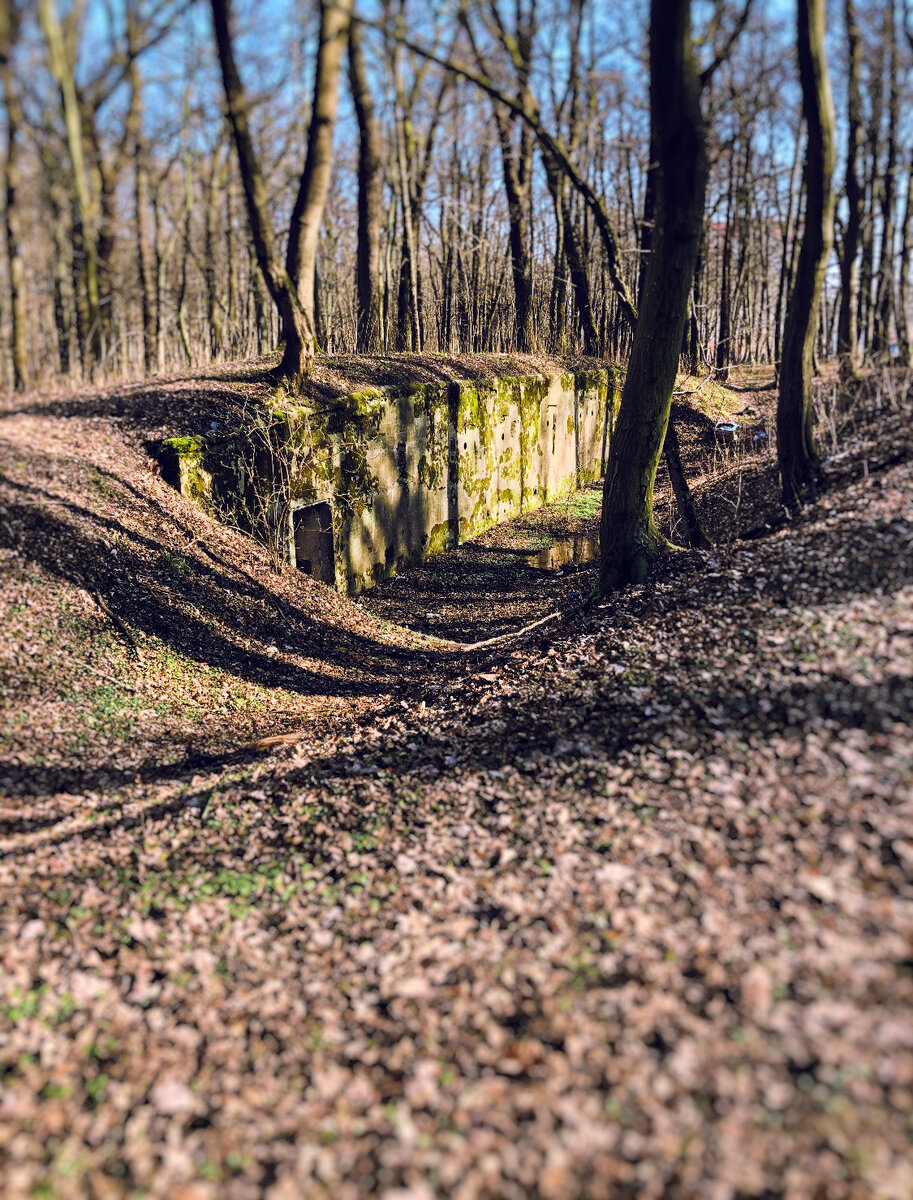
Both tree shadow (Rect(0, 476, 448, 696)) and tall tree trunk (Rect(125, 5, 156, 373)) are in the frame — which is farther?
tall tree trunk (Rect(125, 5, 156, 373))

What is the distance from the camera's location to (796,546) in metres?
6.62

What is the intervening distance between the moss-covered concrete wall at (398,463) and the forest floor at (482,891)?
7.03ft

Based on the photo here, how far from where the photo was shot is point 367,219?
1540 cm

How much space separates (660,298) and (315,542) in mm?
5438

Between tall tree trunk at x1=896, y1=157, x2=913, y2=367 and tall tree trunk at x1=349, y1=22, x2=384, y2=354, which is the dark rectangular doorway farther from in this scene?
tall tree trunk at x1=896, y1=157, x2=913, y2=367

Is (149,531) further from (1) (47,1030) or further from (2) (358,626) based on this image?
(1) (47,1030)

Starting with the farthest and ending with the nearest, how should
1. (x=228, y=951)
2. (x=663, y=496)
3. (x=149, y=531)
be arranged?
(x=663, y=496) → (x=149, y=531) → (x=228, y=951)

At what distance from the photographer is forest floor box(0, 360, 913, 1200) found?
107 inches

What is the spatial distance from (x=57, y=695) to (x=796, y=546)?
577 centimetres

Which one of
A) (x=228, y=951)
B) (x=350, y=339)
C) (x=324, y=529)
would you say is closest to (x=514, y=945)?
(x=228, y=951)

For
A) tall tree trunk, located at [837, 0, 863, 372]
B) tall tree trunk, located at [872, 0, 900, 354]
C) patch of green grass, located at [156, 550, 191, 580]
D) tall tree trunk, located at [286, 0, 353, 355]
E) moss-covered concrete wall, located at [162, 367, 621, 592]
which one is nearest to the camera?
patch of green grass, located at [156, 550, 191, 580]

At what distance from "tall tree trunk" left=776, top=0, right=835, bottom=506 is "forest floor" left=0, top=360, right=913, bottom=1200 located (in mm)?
442

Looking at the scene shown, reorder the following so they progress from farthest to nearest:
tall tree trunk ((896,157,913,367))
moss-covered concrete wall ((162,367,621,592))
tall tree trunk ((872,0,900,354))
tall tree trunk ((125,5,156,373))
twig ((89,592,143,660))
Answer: tall tree trunk ((125,5,156,373))
tall tree trunk ((872,0,900,354))
tall tree trunk ((896,157,913,367))
moss-covered concrete wall ((162,367,621,592))
twig ((89,592,143,660))

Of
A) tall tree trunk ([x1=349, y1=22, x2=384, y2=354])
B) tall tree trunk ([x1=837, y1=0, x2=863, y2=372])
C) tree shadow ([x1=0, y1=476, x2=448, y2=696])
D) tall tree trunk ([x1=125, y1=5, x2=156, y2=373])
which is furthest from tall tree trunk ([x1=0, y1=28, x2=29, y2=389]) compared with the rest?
tall tree trunk ([x1=837, y1=0, x2=863, y2=372])
